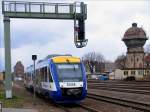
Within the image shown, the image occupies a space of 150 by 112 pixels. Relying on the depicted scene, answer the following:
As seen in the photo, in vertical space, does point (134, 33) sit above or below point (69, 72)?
above

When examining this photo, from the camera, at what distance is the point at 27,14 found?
3359cm

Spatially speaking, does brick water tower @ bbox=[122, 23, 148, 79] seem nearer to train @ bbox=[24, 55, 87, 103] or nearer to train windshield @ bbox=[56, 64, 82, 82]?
train @ bbox=[24, 55, 87, 103]

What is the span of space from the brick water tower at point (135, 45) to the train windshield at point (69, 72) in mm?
85864

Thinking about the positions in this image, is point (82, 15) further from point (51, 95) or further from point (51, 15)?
point (51, 95)

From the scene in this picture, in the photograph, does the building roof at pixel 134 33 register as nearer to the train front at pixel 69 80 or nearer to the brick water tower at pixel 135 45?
the brick water tower at pixel 135 45

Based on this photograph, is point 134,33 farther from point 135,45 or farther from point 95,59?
point 95,59

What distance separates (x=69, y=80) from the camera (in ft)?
81.3

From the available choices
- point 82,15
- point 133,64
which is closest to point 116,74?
point 133,64

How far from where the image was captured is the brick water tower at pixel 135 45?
372 feet

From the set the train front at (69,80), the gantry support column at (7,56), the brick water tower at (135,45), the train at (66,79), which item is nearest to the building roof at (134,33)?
the brick water tower at (135,45)

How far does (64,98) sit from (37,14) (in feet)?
36.0

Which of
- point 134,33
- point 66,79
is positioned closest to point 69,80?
point 66,79

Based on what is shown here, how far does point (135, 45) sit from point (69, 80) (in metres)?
90.0

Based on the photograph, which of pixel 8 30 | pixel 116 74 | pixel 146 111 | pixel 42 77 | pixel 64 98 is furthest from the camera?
pixel 116 74
